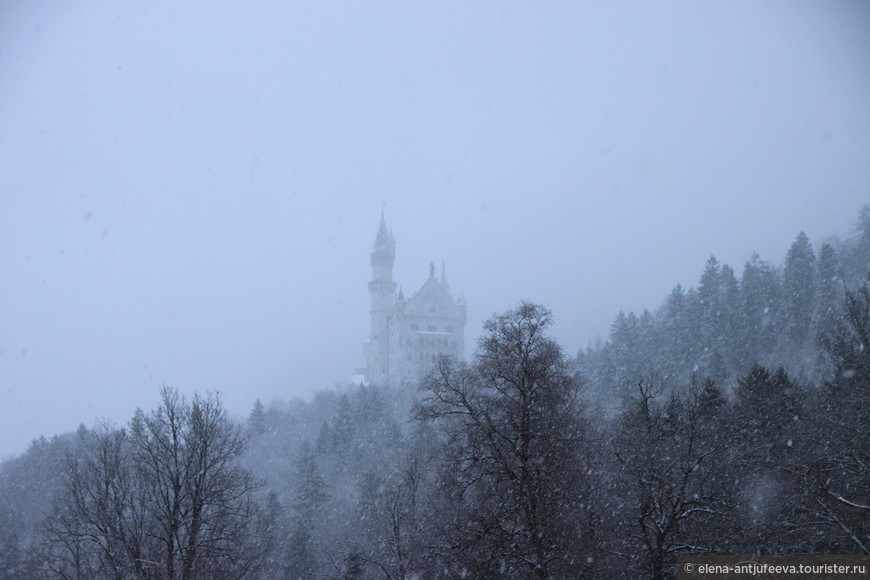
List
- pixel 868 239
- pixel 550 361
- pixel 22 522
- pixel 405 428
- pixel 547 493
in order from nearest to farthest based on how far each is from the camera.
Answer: pixel 547 493, pixel 550 361, pixel 22 522, pixel 868 239, pixel 405 428

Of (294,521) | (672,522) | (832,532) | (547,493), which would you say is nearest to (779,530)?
(832,532)

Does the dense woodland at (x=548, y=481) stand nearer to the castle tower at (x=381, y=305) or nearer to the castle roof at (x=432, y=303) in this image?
the castle roof at (x=432, y=303)

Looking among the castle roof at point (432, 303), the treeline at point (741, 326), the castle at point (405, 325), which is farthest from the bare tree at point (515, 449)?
the castle roof at point (432, 303)

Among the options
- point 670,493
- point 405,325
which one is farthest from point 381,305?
point 670,493

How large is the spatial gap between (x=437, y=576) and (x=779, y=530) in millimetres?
10293

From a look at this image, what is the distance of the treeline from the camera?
52.8 metres

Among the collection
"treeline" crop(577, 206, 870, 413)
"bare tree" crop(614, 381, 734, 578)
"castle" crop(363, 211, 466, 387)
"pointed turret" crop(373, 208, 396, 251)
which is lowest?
"bare tree" crop(614, 381, 734, 578)

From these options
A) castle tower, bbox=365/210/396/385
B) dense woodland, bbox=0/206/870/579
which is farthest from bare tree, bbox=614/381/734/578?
castle tower, bbox=365/210/396/385

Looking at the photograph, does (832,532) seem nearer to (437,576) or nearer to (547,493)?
(547,493)

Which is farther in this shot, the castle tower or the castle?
the castle tower

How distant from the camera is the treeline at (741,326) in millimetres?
52844

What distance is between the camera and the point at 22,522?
196ft

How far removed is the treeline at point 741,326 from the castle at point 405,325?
5647cm

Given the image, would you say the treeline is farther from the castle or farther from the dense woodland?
the castle
